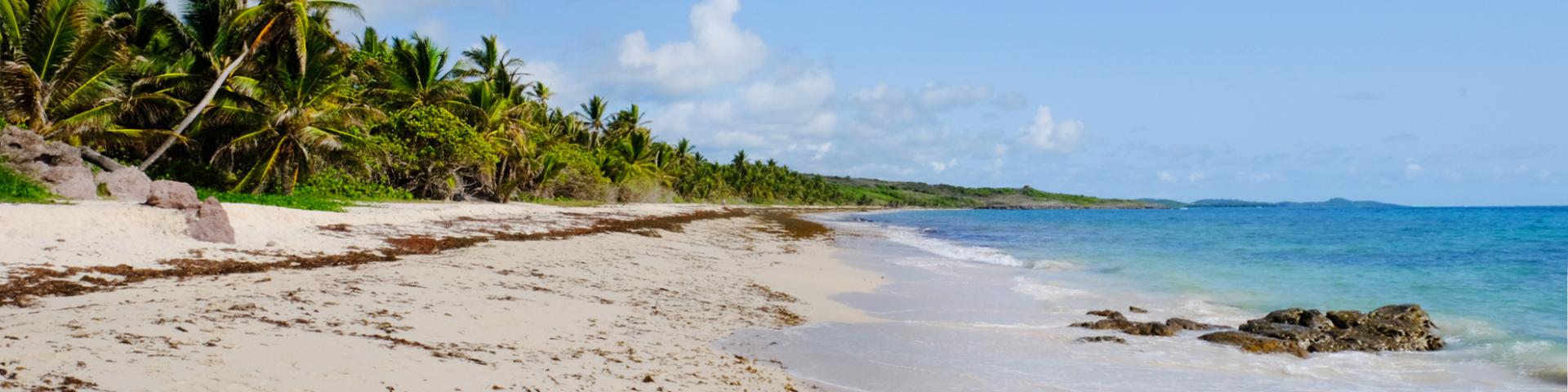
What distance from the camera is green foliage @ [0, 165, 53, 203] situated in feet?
42.4

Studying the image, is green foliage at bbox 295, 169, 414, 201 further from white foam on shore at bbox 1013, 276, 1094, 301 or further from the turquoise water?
white foam on shore at bbox 1013, 276, 1094, 301

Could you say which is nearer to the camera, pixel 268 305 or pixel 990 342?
pixel 268 305

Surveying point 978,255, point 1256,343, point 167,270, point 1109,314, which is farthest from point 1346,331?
point 978,255

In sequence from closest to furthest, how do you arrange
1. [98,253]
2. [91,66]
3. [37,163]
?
[98,253] < [37,163] < [91,66]

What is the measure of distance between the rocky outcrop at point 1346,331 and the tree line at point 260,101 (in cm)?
2309

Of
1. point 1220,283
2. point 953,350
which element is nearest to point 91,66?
point 953,350

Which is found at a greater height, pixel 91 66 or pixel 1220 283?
pixel 91 66

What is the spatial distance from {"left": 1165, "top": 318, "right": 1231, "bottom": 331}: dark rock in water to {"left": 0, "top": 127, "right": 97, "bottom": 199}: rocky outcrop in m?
17.7

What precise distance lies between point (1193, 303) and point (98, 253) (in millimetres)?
14041

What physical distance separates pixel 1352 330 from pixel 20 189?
19663 millimetres

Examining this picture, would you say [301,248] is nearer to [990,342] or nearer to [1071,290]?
[990,342]

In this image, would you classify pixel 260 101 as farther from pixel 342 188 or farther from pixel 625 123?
pixel 625 123

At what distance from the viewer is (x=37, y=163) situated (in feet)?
48.5

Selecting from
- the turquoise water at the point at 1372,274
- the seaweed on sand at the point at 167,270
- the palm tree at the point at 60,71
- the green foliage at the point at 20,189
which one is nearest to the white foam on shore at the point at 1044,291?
the turquoise water at the point at 1372,274
